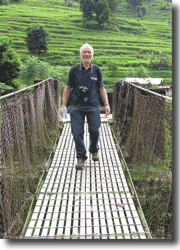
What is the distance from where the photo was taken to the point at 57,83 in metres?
5.50

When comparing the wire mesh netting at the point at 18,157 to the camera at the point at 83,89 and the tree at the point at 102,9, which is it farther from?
the tree at the point at 102,9

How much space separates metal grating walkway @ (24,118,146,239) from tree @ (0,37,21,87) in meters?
17.1

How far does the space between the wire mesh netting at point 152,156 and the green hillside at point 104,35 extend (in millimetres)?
30970

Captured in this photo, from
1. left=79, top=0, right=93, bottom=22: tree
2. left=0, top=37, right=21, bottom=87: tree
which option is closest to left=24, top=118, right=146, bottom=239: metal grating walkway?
left=0, top=37, right=21, bottom=87: tree

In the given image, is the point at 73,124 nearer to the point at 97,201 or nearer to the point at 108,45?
the point at 97,201

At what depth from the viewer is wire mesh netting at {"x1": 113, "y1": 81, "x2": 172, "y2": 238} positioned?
7.85 feet

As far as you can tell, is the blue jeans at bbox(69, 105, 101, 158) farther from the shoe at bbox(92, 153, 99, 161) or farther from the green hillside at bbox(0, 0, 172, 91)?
the green hillside at bbox(0, 0, 172, 91)

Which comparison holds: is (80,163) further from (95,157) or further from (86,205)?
(86,205)

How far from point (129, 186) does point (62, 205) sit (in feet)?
2.92

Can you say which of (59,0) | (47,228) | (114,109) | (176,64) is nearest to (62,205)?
(47,228)

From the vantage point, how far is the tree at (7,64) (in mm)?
Answer: 18719

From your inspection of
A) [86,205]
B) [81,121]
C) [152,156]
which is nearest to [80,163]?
[81,121]

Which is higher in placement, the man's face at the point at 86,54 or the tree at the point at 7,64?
the tree at the point at 7,64

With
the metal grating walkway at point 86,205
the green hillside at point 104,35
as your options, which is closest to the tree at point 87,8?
the green hillside at point 104,35
